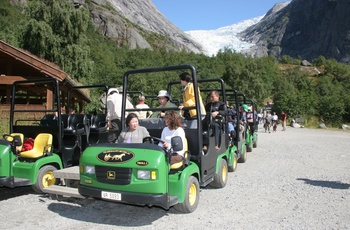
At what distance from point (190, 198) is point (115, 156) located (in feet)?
4.76

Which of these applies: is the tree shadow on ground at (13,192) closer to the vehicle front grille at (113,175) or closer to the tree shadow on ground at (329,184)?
the vehicle front grille at (113,175)

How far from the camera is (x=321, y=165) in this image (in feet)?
32.9

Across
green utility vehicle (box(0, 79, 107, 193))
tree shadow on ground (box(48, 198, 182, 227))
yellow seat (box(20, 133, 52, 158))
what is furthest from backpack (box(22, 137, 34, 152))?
tree shadow on ground (box(48, 198, 182, 227))

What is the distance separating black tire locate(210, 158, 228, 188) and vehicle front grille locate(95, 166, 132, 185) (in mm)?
2670

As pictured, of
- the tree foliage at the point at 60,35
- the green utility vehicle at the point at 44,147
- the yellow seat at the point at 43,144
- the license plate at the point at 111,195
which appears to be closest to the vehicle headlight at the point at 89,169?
the license plate at the point at 111,195

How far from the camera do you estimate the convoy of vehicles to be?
14.4 ft

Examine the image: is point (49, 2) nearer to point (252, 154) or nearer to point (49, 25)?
point (49, 25)

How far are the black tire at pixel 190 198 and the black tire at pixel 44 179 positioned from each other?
105 inches

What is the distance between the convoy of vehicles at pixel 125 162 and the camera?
14.4 feet

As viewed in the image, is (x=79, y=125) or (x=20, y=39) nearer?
(x=79, y=125)

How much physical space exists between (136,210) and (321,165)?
682 cm

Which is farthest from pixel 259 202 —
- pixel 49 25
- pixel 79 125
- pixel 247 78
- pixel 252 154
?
pixel 247 78

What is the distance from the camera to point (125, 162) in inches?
174

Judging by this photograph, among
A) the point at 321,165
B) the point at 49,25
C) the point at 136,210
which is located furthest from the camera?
the point at 49,25
